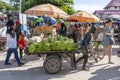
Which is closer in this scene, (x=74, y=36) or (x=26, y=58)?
(x=26, y=58)

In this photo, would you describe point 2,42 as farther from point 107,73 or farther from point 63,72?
point 107,73

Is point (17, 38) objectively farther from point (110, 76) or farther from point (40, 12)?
point (110, 76)

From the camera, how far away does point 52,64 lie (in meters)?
10.4

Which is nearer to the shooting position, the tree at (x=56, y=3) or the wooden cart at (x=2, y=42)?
the wooden cart at (x=2, y=42)

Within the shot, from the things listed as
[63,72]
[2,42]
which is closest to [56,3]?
[2,42]

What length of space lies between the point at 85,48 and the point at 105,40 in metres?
1.98

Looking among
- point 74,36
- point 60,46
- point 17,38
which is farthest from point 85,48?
point 74,36

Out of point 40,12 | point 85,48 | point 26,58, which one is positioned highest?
point 40,12

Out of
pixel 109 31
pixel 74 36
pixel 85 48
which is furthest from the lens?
pixel 74 36

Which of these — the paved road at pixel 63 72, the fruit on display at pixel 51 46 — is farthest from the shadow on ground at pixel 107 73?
the fruit on display at pixel 51 46

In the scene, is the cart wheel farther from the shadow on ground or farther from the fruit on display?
the shadow on ground

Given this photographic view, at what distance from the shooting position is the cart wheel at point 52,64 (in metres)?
10.4

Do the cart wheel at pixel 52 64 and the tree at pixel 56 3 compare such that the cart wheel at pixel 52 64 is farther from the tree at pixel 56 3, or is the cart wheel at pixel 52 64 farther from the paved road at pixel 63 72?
the tree at pixel 56 3

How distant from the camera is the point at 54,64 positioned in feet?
34.1
